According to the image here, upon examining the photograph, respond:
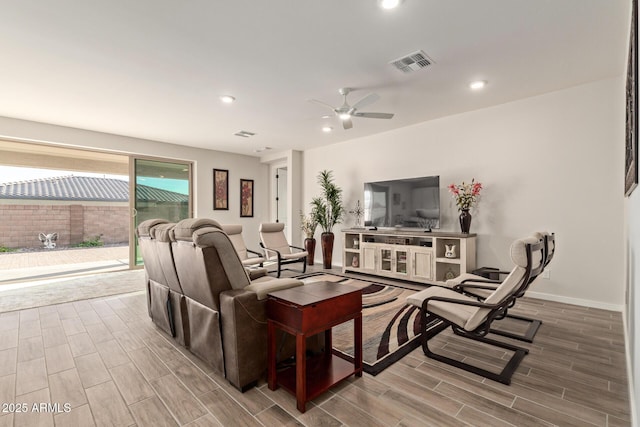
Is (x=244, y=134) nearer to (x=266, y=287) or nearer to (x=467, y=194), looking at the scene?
(x=467, y=194)

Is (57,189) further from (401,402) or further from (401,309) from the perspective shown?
(401,402)

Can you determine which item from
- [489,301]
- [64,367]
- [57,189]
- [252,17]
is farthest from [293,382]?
[57,189]

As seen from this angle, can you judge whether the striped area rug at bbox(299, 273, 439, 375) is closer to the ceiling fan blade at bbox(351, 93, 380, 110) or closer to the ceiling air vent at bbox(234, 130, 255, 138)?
the ceiling fan blade at bbox(351, 93, 380, 110)

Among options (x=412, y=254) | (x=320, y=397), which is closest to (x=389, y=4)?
(x=320, y=397)

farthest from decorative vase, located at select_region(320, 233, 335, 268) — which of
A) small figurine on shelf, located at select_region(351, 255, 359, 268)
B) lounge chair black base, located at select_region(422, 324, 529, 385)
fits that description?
lounge chair black base, located at select_region(422, 324, 529, 385)

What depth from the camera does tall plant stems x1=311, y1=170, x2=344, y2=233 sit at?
20.4 feet

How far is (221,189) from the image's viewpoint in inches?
292

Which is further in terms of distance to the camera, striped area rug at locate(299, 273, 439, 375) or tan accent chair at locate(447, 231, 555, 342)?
tan accent chair at locate(447, 231, 555, 342)

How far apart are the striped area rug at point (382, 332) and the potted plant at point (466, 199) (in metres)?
1.39

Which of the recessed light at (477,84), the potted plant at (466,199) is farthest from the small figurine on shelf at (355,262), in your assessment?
the recessed light at (477,84)

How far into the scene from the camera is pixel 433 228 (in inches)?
189

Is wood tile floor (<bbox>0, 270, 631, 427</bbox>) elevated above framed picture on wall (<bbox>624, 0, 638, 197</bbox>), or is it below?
below

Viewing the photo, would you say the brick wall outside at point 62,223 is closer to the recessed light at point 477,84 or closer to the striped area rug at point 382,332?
the striped area rug at point 382,332

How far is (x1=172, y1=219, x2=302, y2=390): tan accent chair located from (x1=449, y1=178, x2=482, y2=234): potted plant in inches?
128
